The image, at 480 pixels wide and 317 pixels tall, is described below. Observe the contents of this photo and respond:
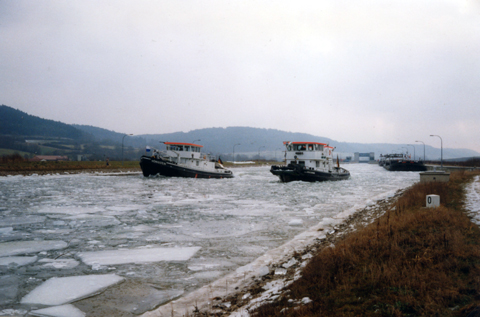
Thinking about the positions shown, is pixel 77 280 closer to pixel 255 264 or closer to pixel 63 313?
pixel 63 313

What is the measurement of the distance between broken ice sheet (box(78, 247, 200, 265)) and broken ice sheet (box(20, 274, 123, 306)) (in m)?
1.07

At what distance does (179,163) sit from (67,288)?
3892 centimetres

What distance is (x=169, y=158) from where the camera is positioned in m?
46.0

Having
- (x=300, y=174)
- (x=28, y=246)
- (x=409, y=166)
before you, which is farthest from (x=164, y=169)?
(x=409, y=166)

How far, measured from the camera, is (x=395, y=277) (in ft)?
17.6

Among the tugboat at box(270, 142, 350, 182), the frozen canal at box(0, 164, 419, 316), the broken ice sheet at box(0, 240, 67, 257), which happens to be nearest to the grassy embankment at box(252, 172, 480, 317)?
the frozen canal at box(0, 164, 419, 316)

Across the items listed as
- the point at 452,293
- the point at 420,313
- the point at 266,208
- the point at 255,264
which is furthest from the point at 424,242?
the point at 266,208

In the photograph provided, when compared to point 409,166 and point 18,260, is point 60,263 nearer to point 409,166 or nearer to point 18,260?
point 18,260

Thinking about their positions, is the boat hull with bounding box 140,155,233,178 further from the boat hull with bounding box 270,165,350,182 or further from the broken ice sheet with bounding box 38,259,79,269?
Result: the broken ice sheet with bounding box 38,259,79,269

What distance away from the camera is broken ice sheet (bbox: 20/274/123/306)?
19.8 feet

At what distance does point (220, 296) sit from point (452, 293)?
392 centimetres

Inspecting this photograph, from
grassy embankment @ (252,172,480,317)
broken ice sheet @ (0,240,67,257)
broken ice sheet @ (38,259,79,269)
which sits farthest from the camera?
broken ice sheet @ (0,240,67,257)

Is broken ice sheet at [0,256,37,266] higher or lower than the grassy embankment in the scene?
lower

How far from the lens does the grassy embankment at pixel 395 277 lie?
446 cm
